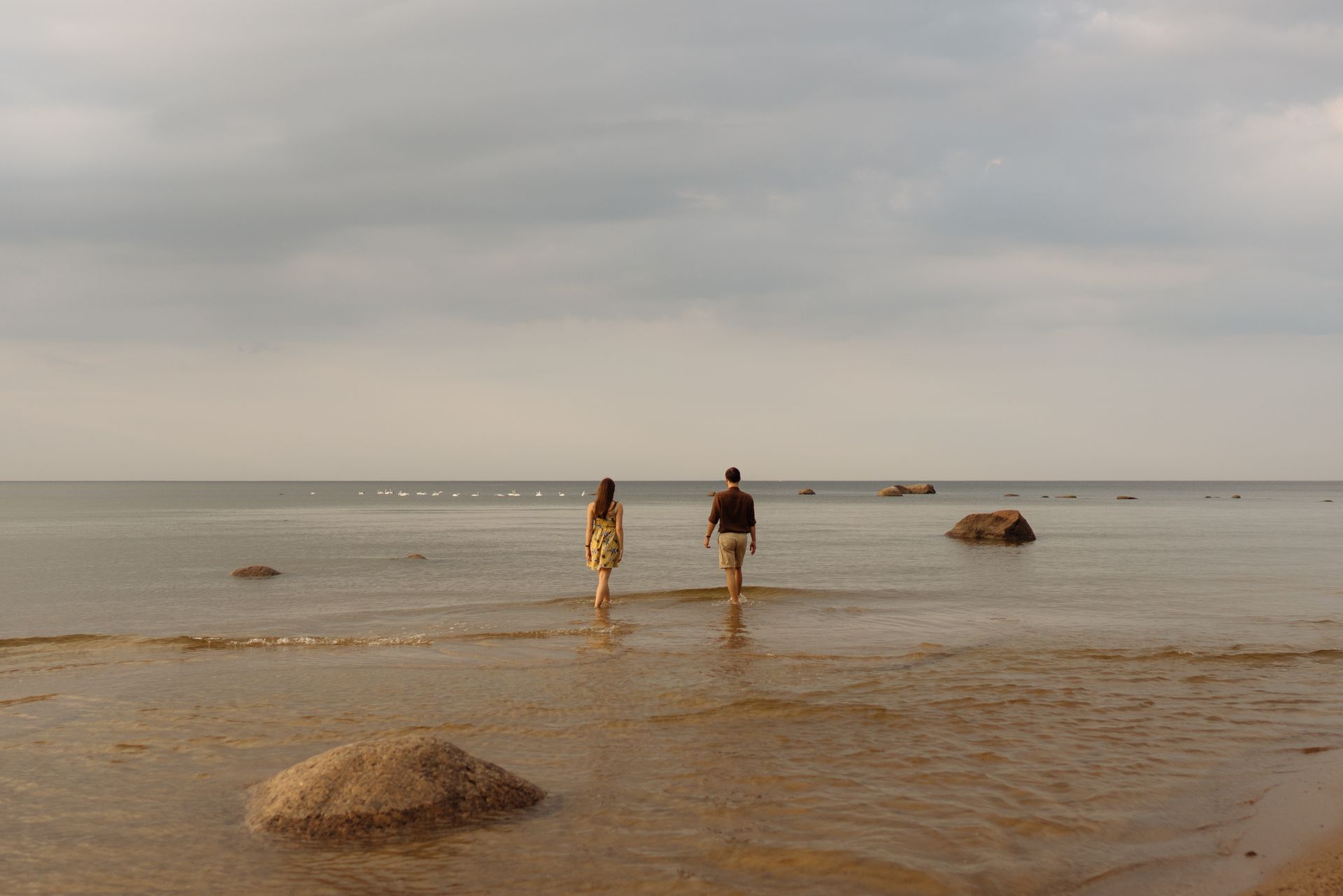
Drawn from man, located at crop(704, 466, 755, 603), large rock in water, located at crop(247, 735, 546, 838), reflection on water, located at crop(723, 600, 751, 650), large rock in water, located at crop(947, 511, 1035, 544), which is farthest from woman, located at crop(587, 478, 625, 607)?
large rock in water, located at crop(947, 511, 1035, 544)

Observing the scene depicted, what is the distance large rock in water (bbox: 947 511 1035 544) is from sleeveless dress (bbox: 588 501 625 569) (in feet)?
76.3

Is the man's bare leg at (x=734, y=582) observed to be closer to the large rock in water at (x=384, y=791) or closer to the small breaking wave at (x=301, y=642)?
the small breaking wave at (x=301, y=642)

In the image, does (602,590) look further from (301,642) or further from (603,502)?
(301,642)

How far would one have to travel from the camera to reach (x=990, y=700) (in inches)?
365

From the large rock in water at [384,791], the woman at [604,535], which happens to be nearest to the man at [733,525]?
the woman at [604,535]

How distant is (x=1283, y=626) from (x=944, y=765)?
10881mm

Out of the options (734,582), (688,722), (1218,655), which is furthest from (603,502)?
(1218,655)

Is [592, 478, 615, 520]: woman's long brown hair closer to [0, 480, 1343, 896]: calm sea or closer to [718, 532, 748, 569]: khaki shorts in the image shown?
[0, 480, 1343, 896]: calm sea

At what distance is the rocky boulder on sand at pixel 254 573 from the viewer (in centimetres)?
2434

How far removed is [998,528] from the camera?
35250 millimetres

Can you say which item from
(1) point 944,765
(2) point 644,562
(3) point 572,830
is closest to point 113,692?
(3) point 572,830

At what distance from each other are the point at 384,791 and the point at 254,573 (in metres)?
21.1

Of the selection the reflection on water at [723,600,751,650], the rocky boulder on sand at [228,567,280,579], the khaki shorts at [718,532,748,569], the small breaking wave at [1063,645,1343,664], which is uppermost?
the khaki shorts at [718,532,748,569]

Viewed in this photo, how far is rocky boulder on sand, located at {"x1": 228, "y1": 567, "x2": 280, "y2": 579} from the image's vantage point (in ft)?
79.9
